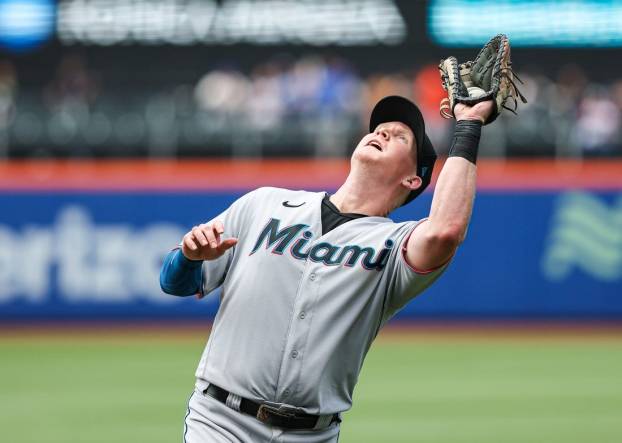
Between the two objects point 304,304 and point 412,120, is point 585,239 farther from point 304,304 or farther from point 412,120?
point 304,304

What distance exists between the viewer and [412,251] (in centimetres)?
424

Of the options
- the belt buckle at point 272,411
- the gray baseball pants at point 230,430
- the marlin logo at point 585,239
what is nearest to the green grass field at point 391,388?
the marlin logo at point 585,239

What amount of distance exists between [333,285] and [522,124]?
1142cm

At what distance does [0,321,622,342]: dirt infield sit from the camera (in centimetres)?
1372

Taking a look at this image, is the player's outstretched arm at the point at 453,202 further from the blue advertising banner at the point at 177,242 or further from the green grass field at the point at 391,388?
the blue advertising banner at the point at 177,242

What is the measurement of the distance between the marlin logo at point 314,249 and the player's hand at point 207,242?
12.7 inches

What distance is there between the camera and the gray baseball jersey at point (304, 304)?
14.3ft

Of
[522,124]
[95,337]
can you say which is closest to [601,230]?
[522,124]

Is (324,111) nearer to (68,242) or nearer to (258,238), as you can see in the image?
(68,242)

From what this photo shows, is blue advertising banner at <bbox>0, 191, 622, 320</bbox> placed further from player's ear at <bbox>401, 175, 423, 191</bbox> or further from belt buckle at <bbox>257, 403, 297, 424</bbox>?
belt buckle at <bbox>257, 403, 297, 424</bbox>

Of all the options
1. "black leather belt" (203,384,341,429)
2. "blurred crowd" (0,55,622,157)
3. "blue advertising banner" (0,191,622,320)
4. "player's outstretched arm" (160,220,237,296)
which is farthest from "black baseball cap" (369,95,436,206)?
"blurred crowd" (0,55,622,157)

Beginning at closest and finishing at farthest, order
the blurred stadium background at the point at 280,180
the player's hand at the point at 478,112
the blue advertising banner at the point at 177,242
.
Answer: the player's hand at the point at 478,112, the blurred stadium background at the point at 280,180, the blue advertising banner at the point at 177,242

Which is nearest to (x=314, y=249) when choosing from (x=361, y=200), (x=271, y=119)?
(x=361, y=200)

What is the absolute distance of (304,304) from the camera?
14.4 ft
